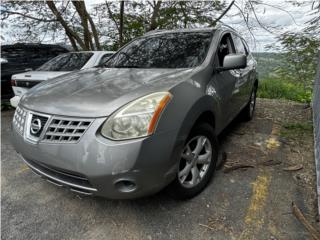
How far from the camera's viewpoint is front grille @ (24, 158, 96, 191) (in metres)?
1.70

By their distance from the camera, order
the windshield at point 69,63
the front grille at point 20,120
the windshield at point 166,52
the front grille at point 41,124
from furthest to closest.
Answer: the windshield at point 69,63, the windshield at point 166,52, the front grille at point 20,120, the front grille at point 41,124

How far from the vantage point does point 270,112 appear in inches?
197

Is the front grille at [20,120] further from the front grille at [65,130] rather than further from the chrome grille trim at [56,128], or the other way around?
the front grille at [65,130]

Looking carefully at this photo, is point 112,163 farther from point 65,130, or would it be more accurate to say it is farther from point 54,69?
point 54,69

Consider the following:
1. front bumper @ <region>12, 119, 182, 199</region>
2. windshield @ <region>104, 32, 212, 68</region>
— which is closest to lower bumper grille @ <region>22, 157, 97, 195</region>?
front bumper @ <region>12, 119, 182, 199</region>

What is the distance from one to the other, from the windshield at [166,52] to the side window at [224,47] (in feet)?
0.56

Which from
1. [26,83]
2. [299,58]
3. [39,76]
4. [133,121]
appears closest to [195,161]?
[133,121]

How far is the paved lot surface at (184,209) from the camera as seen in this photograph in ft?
6.10

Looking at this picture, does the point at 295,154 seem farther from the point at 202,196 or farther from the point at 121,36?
the point at 121,36

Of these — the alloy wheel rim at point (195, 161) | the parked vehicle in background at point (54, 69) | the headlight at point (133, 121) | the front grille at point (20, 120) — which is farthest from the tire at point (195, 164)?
the parked vehicle in background at point (54, 69)

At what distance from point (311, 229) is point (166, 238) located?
1.09 m

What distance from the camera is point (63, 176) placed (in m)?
1.81

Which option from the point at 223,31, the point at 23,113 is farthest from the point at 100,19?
the point at 23,113

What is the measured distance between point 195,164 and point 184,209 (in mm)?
392
